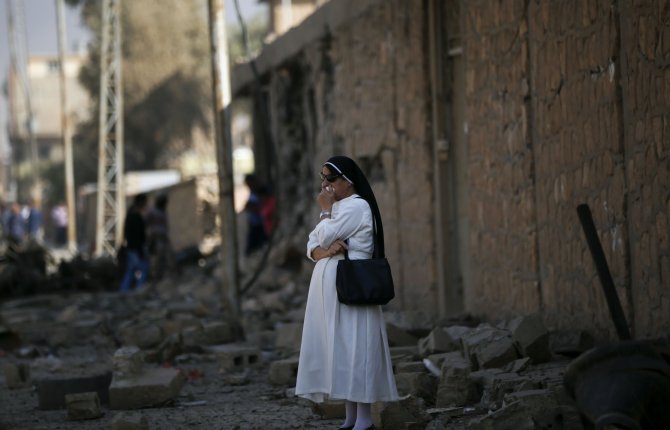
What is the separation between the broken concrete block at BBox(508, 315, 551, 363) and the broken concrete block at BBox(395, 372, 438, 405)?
57 cm

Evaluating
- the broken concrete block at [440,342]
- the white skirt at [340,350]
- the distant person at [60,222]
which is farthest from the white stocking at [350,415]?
the distant person at [60,222]

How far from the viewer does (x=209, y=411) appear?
27.3 feet

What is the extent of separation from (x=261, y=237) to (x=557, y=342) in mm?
11984

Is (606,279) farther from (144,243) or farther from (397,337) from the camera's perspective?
(144,243)

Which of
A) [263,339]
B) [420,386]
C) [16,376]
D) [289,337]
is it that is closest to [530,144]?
[420,386]

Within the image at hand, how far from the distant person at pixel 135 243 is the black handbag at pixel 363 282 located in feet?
41.6

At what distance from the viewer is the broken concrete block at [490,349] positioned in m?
7.88

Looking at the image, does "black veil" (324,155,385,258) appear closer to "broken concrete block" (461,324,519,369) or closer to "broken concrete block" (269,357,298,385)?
"broken concrete block" (461,324,519,369)

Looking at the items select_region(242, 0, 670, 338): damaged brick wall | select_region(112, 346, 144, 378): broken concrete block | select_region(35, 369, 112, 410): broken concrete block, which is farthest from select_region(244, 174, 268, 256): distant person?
select_region(112, 346, 144, 378): broken concrete block

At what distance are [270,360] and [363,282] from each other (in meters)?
4.35

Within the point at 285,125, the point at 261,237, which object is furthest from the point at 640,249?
the point at 261,237

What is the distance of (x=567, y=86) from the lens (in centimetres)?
824

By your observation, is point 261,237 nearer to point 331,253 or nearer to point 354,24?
point 354,24

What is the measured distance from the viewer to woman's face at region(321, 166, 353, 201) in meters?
6.73
